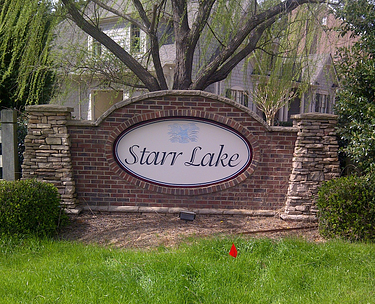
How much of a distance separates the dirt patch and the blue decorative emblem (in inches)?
50.8

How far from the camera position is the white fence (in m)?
5.91

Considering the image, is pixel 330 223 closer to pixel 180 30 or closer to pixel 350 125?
pixel 350 125

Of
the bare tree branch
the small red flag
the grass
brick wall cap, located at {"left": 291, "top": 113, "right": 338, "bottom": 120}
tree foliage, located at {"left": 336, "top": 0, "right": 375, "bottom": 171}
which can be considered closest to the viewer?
the grass

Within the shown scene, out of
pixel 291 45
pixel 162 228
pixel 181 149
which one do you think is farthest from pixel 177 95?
pixel 291 45

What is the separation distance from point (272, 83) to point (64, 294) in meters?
7.39

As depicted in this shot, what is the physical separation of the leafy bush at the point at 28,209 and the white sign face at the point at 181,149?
1.38 m

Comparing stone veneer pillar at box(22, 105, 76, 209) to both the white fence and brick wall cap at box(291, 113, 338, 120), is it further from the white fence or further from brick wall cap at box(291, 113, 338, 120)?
brick wall cap at box(291, 113, 338, 120)

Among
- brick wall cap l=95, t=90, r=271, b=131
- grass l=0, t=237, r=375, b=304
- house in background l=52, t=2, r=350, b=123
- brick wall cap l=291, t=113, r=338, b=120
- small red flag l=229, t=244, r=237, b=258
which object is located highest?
house in background l=52, t=2, r=350, b=123

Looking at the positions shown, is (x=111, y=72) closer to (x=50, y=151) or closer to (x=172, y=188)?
(x=50, y=151)

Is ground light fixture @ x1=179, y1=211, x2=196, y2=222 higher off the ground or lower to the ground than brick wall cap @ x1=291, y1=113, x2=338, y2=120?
lower

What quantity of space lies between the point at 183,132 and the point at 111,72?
10.2ft

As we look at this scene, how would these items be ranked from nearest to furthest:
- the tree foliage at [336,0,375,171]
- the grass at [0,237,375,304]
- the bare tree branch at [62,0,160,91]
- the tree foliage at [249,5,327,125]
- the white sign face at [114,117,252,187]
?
the grass at [0,237,375,304] < the tree foliage at [336,0,375,171] < the white sign face at [114,117,252,187] < the bare tree branch at [62,0,160,91] < the tree foliage at [249,5,327,125]

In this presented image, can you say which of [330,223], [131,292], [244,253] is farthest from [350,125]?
[131,292]

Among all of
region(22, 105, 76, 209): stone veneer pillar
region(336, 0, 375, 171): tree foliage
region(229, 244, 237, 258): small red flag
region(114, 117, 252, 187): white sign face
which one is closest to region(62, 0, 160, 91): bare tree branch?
region(114, 117, 252, 187): white sign face
